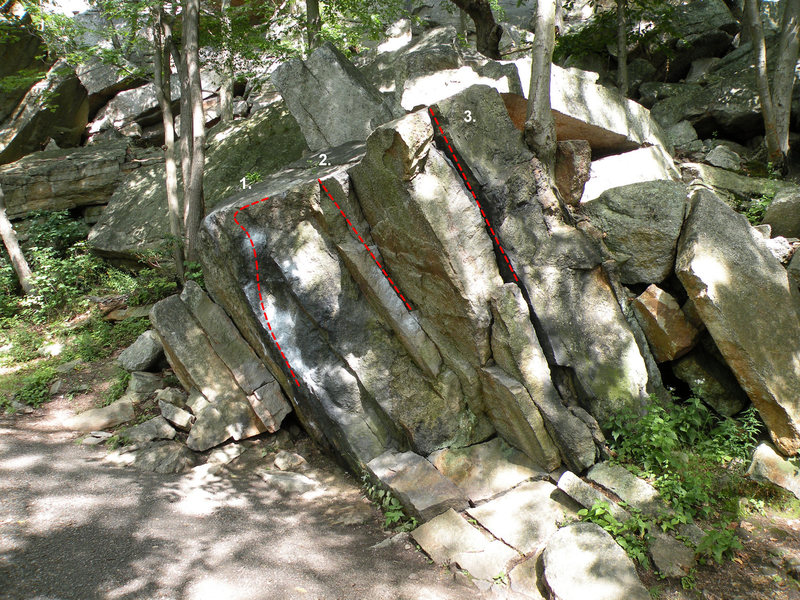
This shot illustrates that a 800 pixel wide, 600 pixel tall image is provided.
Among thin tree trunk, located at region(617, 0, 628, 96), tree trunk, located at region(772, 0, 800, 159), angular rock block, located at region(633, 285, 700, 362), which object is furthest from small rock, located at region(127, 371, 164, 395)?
tree trunk, located at region(772, 0, 800, 159)

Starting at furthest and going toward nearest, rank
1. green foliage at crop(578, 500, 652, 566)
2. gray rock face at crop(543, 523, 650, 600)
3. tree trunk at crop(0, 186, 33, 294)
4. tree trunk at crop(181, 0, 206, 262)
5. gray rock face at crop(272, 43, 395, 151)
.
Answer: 1. tree trunk at crop(0, 186, 33, 294)
2. tree trunk at crop(181, 0, 206, 262)
3. gray rock face at crop(272, 43, 395, 151)
4. green foliage at crop(578, 500, 652, 566)
5. gray rock face at crop(543, 523, 650, 600)

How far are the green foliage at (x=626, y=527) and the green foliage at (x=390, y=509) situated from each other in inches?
75.0

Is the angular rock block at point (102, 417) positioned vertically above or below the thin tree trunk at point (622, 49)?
below

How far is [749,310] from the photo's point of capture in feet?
19.2

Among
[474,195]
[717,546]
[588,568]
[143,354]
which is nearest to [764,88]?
[474,195]

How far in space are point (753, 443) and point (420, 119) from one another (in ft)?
17.3

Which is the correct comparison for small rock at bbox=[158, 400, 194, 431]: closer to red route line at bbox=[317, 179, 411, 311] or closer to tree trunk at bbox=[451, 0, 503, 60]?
red route line at bbox=[317, 179, 411, 311]

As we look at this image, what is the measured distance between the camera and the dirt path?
15.1 feet

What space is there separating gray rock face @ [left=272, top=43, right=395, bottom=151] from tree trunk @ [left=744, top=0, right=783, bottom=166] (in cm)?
656

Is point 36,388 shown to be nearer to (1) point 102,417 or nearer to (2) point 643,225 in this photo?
(1) point 102,417

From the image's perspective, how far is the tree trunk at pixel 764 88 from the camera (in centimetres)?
902

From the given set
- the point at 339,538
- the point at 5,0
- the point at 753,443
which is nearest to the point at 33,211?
the point at 5,0

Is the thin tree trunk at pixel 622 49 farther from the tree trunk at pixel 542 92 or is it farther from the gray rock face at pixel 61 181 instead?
the gray rock face at pixel 61 181

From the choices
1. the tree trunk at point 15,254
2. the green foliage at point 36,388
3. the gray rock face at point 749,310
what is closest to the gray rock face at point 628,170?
the gray rock face at point 749,310
